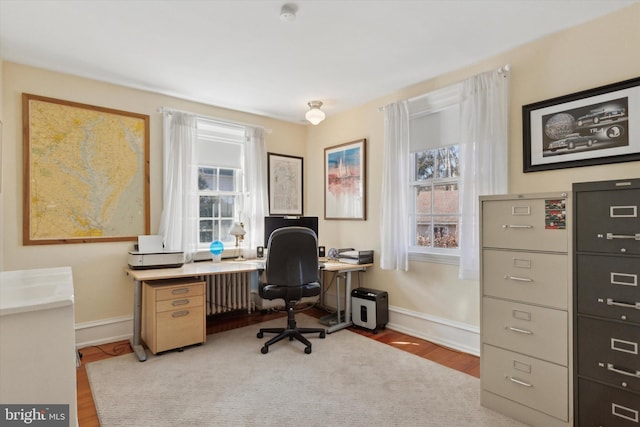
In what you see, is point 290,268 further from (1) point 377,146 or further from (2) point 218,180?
(1) point 377,146

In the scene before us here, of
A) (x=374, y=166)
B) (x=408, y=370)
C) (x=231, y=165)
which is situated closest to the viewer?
(x=408, y=370)

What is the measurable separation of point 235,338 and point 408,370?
1.67 m

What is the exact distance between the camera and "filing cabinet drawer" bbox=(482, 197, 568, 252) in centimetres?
182

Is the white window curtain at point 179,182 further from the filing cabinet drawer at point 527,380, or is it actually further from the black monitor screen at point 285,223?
the filing cabinet drawer at point 527,380

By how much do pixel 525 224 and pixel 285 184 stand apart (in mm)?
3089

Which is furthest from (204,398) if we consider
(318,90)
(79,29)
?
(318,90)

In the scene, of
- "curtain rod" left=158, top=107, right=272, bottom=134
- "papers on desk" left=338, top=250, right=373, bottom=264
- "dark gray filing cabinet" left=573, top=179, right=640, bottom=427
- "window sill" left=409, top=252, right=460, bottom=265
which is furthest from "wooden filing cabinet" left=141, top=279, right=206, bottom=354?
"dark gray filing cabinet" left=573, top=179, right=640, bottom=427

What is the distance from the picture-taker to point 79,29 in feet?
7.71

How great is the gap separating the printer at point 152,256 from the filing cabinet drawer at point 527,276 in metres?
2.68

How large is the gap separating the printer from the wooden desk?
0.06m

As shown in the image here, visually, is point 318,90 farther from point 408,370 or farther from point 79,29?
point 408,370

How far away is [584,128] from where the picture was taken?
2.27 metres

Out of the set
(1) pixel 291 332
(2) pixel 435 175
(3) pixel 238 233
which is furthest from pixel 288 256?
(2) pixel 435 175

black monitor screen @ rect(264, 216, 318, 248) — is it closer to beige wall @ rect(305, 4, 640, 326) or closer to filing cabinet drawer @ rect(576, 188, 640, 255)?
beige wall @ rect(305, 4, 640, 326)
